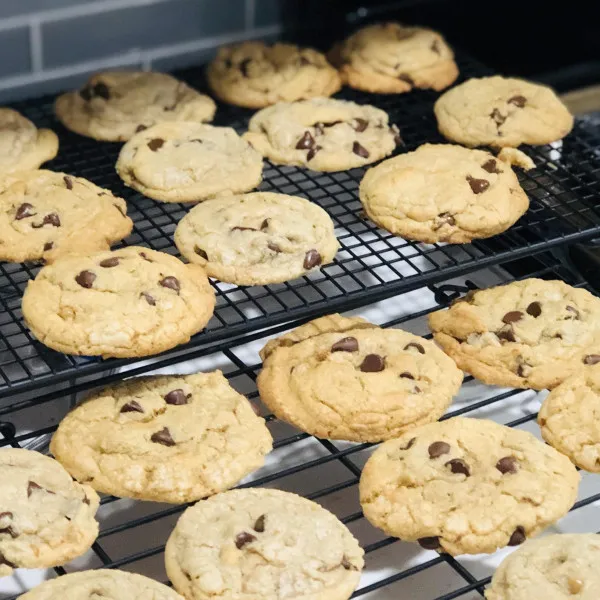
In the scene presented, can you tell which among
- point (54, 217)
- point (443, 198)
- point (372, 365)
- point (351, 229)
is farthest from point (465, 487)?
point (54, 217)

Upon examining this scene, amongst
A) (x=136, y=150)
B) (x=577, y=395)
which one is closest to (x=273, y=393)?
(x=577, y=395)

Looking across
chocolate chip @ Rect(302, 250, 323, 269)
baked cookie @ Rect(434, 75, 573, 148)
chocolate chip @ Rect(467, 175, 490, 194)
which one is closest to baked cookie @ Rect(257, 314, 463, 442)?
chocolate chip @ Rect(302, 250, 323, 269)

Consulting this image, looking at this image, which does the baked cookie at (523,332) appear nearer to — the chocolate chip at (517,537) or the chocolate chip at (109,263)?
the chocolate chip at (517,537)

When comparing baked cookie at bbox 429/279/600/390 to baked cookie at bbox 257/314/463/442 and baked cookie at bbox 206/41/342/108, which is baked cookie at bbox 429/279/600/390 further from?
baked cookie at bbox 206/41/342/108

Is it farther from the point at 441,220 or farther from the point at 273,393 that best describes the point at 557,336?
the point at 273,393

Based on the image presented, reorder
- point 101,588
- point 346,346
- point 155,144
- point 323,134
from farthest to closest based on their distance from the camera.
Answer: point 323,134 < point 155,144 < point 346,346 < point 101,588

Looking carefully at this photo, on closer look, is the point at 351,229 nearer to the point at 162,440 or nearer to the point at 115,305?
the point at 115,305
